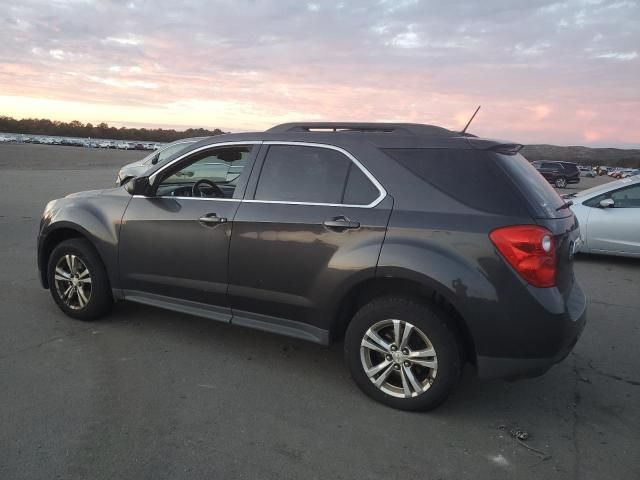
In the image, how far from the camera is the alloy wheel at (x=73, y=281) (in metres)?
5.00

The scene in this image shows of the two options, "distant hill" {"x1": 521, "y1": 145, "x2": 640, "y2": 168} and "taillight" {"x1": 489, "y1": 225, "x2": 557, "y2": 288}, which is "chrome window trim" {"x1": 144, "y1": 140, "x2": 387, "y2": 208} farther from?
"distant hill" {"x1": 521, "y1": 145, "x2": 640, "y2": 168}

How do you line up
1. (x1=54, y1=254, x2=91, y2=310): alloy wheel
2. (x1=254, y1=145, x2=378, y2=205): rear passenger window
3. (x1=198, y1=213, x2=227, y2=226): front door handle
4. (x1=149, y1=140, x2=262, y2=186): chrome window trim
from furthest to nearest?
(x1=54, y1=254, x2=91, y2=310): alloy wheel, (x1=149, y1=140, x2=262, y2=186): chrome window trim, (x1=198, y1=213, x2=227, y2=226): front door handle, (x1=254, y1=145, x2=378, y2=205): rear passenger window

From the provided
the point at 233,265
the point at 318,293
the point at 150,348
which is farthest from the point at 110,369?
the point at 318,293

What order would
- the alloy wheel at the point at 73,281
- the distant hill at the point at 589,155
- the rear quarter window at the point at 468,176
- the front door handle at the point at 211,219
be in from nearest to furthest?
the rear quarter window at the point at 468,176 → the front door handle at the point at 211,219 → the alloy wheel at the point at 73,281 → the distant hill at the point at 589,155

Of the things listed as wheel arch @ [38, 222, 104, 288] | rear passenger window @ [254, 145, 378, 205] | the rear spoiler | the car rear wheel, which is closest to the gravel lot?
wheel arch @ [38, 222, 104, 288]

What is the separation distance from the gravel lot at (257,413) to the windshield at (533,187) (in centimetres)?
137

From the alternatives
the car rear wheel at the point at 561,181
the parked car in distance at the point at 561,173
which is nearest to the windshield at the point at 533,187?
the parked car in distance at the point at 561,173

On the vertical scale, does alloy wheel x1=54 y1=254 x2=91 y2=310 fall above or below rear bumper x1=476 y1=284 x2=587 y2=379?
below

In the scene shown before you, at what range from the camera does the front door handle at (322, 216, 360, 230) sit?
3658 mm

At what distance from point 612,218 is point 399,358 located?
653 centimetres

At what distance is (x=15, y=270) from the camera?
6.86 m

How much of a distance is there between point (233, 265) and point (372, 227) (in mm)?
1175

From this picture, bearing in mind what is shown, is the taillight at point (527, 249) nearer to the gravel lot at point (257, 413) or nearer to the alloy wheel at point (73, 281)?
the gravel lot at point (257, 413)

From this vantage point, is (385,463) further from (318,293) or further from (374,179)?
(374,179)
